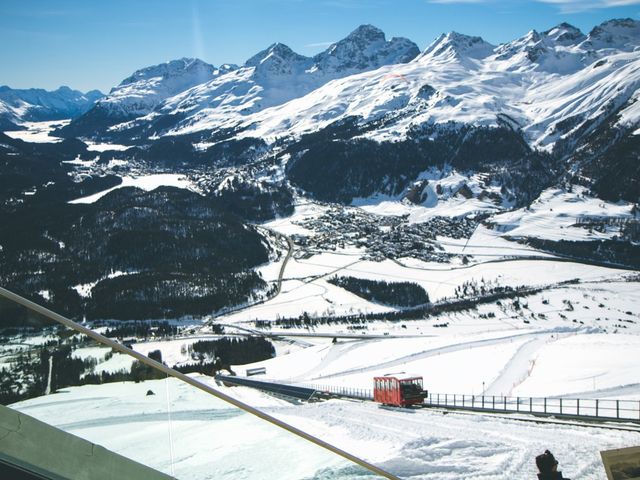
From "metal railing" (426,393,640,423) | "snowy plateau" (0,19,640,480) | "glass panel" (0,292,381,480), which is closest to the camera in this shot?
"glass panel" (0,292,381,480)

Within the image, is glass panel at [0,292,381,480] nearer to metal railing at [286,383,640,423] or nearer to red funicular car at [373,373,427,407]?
metal railing at [286,383,640,423]

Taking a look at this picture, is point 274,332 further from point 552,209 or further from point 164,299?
point 552,209

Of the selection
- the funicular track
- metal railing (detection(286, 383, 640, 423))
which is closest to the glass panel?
the funicular track

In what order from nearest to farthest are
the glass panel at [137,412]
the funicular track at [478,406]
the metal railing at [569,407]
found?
the glass panel at [137,412], the funicular track at [478,406], the metal railing at [569,407]

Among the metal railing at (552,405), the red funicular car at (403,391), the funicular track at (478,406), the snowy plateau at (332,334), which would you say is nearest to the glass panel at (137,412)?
the snowy plateau at (332,334)

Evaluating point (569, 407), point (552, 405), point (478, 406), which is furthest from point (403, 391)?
point (569, 407)

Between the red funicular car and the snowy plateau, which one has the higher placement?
the snowy plateau

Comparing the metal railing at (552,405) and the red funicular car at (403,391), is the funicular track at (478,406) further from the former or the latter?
the red funicular car at (403,391)

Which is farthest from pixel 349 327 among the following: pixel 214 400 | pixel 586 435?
pixel 214 400
